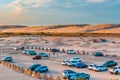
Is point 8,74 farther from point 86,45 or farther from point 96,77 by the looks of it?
point 86,45

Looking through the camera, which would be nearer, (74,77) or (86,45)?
(74,77)

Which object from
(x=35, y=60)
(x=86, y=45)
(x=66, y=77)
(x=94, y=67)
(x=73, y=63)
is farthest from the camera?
(x=86, y=45)

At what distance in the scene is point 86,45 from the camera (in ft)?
309

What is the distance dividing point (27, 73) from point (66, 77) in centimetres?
497

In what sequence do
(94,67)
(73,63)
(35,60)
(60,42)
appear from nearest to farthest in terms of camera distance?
1. (94,67)
2. (73,63)
3. (35,60)
4. (60,42)

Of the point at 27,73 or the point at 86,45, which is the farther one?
the point at 86,45

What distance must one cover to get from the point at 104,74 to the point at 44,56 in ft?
80.1

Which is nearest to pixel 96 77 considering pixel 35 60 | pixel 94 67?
pixel 94 67

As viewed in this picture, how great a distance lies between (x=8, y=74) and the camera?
38.8m

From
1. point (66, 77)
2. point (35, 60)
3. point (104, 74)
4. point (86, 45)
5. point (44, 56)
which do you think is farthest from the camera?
point (86, 45)

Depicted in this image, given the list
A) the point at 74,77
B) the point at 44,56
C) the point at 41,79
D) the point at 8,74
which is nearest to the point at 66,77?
the point at 74,77

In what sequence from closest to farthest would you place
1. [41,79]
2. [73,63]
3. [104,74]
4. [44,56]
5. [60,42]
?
[41,79] < [104,74] < [73,63] < [44,56] < [60,42]

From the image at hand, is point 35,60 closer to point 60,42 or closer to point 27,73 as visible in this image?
point 27,73

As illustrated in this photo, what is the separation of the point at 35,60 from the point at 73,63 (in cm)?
1187
